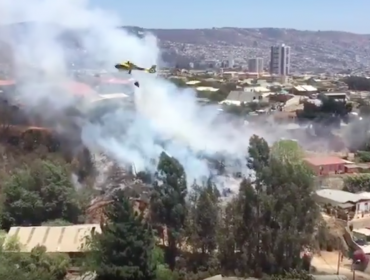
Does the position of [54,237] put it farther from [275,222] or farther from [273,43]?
[273,43]

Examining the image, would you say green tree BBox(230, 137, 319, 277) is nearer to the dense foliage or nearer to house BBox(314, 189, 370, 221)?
the dense foliage

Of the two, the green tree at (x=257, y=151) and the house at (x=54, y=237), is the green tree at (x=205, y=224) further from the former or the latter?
the green tree at (x=257, y=151)

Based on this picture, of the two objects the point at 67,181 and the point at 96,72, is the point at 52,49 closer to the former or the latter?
the point at 96,72

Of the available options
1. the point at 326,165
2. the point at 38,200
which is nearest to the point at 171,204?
the point at 38,200

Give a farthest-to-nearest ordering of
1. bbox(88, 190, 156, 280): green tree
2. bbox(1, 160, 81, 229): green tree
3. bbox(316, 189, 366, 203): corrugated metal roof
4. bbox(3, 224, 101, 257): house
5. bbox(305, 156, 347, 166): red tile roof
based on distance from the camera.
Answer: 1. bbox(305, 156, 347, 166): red tile roof
2. bbox(316, 189, 366, 203): corrugated metal roof
3. bbox(1, 160, 81, 229): green tree
4. bbox(3, 224, 101, 257): house
5. bbox(88, 190, 156, 280): green tree

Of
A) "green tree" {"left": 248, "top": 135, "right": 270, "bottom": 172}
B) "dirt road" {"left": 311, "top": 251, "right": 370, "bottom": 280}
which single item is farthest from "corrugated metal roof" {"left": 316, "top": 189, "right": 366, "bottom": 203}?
"dirt road" {"left": 311, "top": 251, "right": 370, "bottom": 280}

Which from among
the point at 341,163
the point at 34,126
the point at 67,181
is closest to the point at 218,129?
the point at 341,163
